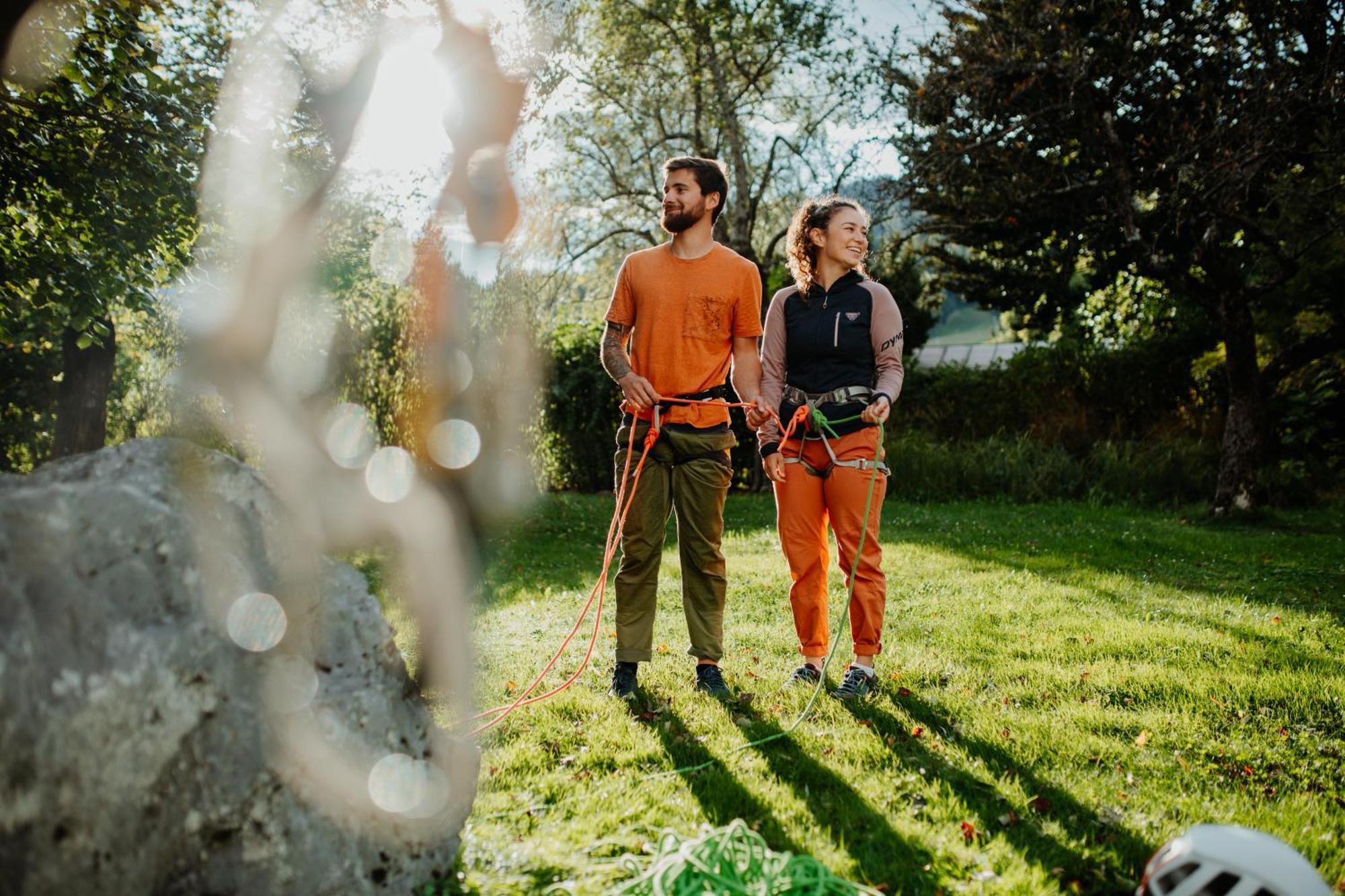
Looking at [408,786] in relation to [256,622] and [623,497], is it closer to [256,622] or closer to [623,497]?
[256,622]

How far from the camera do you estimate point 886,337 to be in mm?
4074

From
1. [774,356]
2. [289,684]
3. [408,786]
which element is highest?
[774,356]

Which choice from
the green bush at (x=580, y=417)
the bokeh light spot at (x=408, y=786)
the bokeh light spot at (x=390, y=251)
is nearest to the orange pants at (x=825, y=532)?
the bokeh light spot at (x=408, y=786)

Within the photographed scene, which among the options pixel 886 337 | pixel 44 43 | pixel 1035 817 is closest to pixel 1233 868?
pixel 1035 817

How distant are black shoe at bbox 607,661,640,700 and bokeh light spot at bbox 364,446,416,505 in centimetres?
535

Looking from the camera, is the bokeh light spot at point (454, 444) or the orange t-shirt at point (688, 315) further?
the bokeh light spot at point (454, 444)

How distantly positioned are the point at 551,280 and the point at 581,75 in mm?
5602

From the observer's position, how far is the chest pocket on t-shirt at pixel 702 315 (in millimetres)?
4051

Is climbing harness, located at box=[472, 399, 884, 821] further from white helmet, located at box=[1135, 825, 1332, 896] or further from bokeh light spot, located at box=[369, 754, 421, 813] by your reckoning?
white helmet, located at box=[1135, 825, 1332, 896]

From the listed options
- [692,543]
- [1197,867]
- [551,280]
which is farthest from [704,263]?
[551,280]

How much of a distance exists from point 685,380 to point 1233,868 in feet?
8.89

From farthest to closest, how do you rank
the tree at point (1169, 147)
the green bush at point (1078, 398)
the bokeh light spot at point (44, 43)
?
1. the green bush at point (1078, 398)
2. the tree at point (1169, 147)
3. the bokeh light spot at point (44, 43)

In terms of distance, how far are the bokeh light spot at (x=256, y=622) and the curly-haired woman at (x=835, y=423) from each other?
233 centimetres

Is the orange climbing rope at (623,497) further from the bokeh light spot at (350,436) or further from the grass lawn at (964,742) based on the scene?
the bokeh light spot at (350,436)
